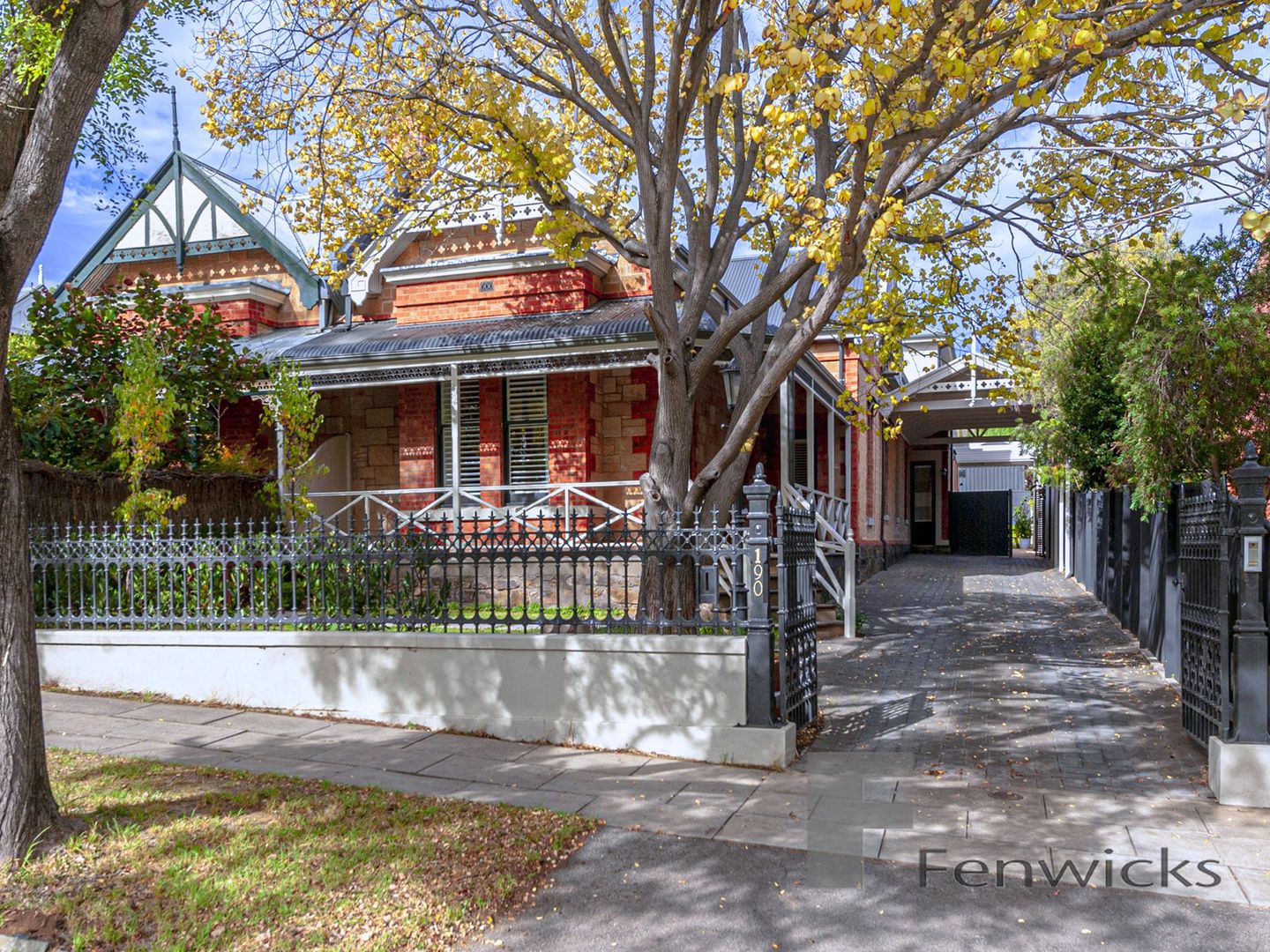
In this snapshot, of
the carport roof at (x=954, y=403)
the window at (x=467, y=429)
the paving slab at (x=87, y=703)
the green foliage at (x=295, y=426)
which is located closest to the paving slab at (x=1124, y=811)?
the paving slab at (x=87, y=703)

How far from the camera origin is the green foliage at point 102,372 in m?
11.8

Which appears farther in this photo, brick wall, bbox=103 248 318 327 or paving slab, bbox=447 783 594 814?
brick wall, bbox=103 248 318 327

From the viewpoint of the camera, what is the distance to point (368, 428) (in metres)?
17.0

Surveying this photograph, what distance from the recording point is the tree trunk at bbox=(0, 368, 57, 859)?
4844 millimetres

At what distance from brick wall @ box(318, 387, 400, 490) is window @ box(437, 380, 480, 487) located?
1.19m

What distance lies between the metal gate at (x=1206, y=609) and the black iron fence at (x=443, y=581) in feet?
8.68

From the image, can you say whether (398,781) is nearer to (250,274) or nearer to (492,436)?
(492,436)

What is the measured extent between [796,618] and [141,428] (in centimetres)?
679

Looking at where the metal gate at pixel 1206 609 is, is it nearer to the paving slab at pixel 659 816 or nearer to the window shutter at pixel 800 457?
the paving slab at pixel 659 816

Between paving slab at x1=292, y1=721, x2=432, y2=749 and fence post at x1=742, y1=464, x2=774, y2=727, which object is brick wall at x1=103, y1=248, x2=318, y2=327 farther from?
fence post at x1=742, y1=464, x2=774, y2=727

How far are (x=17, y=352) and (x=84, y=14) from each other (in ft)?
31.2

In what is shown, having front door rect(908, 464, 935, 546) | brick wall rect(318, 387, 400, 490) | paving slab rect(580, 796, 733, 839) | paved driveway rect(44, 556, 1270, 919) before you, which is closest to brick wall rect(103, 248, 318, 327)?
brick wall rect(318, 387, 400, 490)

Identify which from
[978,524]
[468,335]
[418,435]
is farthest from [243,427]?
[978,524]

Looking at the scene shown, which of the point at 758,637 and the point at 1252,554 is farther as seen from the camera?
the point at 758,637
